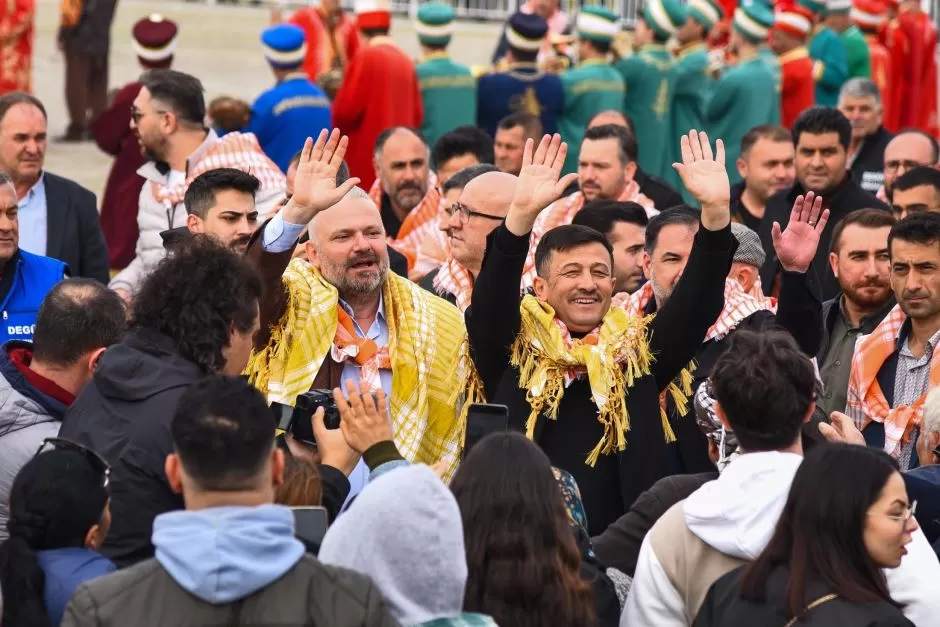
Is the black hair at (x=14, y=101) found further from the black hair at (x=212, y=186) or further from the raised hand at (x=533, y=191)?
the raised hand at (x=533, y=191)

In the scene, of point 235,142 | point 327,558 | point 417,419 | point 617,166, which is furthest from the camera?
point 617,166

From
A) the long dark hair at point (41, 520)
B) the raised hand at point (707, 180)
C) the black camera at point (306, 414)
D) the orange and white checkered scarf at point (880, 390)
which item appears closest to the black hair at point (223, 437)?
the long dark hair at point (41, 520)

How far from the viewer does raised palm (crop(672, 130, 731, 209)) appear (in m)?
5.33

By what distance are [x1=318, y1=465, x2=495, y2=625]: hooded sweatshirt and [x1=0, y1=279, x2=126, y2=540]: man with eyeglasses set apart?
66.4 inches

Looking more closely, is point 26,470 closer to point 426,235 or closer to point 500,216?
point 500,216

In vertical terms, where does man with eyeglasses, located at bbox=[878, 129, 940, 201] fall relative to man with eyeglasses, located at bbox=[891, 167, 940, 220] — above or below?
below

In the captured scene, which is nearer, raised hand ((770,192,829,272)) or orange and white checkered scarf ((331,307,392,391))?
orange and white checkered scarf ((331,307,392,391))

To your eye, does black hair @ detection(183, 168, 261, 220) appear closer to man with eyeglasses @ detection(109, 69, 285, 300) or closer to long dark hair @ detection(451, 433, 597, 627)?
man with eyeglasses @ detection(109, 69, 285, 300)

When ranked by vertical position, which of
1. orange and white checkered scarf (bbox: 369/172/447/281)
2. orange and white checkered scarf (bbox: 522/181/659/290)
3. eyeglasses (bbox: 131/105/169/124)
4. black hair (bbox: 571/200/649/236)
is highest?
eyeglasses (bbox: 131/105/169/124)

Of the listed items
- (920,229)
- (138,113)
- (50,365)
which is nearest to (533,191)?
(50,365)

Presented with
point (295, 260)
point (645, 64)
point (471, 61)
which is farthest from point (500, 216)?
point (471, 61)

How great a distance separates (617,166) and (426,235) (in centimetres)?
120

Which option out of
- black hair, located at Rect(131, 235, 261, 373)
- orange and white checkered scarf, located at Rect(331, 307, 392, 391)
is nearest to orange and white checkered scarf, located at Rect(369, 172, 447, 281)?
orange and white checkered scarf, located at Rect(331, 307, 392, 391)

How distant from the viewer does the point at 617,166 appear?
9172mm
